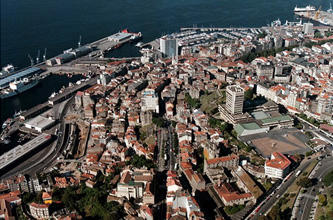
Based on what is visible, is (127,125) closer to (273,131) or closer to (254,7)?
(273,131)

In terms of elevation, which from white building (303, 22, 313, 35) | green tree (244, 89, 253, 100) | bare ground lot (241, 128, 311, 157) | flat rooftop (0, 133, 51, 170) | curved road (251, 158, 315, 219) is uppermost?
white building (303, 22, 313, 35)

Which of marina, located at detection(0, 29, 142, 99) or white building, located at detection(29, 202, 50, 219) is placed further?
marina, located at detection(0, 29, 142, 99)

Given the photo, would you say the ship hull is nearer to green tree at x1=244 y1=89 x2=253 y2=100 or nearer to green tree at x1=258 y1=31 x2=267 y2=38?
green tree at x1=244 y1=89 x2=253 y2=100

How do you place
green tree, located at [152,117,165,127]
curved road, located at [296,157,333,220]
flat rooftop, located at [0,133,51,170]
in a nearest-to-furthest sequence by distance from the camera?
curved road, located at [296,157,333,220], flat rooftop, located at [0,133,51,170], green tree, located at [152,117,165,127]

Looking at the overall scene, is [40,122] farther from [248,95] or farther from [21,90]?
[248,95]

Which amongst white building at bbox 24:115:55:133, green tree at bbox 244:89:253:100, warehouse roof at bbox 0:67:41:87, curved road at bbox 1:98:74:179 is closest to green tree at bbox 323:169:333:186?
green tree at bbox 244:89:253:100

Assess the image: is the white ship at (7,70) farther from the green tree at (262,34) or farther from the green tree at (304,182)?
the green tree at (304,182)
